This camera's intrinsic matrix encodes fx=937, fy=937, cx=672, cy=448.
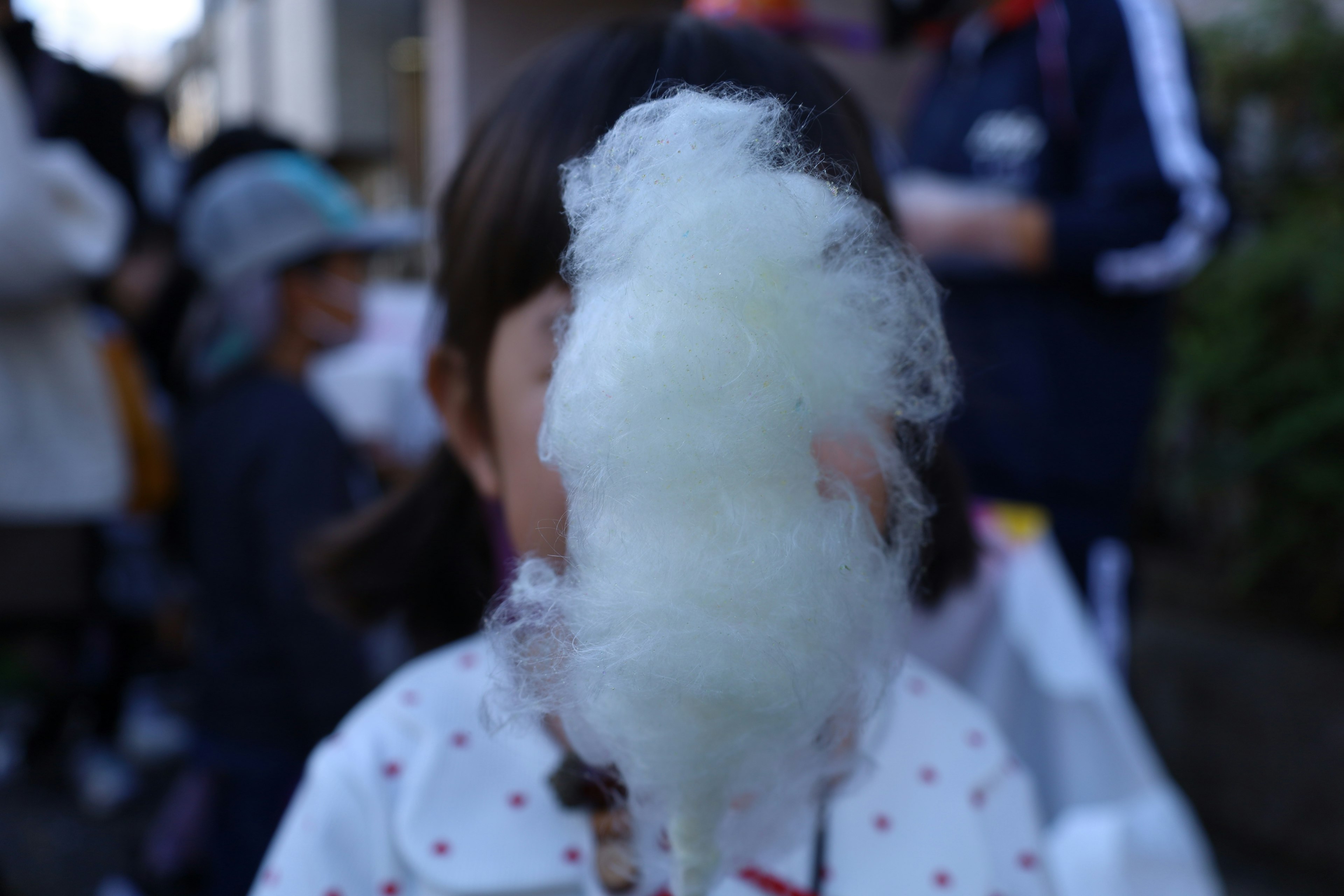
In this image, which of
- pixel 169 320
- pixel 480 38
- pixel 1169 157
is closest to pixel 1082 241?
pixel 1169 157

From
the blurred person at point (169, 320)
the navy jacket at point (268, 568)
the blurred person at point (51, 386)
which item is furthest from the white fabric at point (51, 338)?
the blurred person at point (169, 320)

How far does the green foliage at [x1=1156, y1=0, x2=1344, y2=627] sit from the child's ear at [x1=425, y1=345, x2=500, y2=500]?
7.66ft

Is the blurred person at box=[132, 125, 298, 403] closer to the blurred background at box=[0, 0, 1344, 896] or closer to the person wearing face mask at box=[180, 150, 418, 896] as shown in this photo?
the blurred background at box=[0, 0, 1344, 896]

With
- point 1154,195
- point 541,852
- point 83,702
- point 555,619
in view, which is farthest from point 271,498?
point 83,702

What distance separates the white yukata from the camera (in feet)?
2.47

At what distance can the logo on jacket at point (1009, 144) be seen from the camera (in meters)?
1.61

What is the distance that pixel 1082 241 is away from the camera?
58.4 inches

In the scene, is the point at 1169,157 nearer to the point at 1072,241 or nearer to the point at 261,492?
the point at 1072,241

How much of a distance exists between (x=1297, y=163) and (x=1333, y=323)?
0.70 metres

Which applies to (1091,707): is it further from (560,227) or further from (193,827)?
(193,827)

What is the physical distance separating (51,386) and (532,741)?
1.78 meters

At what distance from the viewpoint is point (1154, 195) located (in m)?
1.49

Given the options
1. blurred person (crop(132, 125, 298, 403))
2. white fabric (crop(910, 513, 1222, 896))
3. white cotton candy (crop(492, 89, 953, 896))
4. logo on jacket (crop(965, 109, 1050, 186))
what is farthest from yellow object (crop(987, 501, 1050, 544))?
blurred person (crop(132, 125, 298, 403))

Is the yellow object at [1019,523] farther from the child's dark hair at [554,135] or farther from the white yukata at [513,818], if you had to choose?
the child's dark hair at [554,135]
